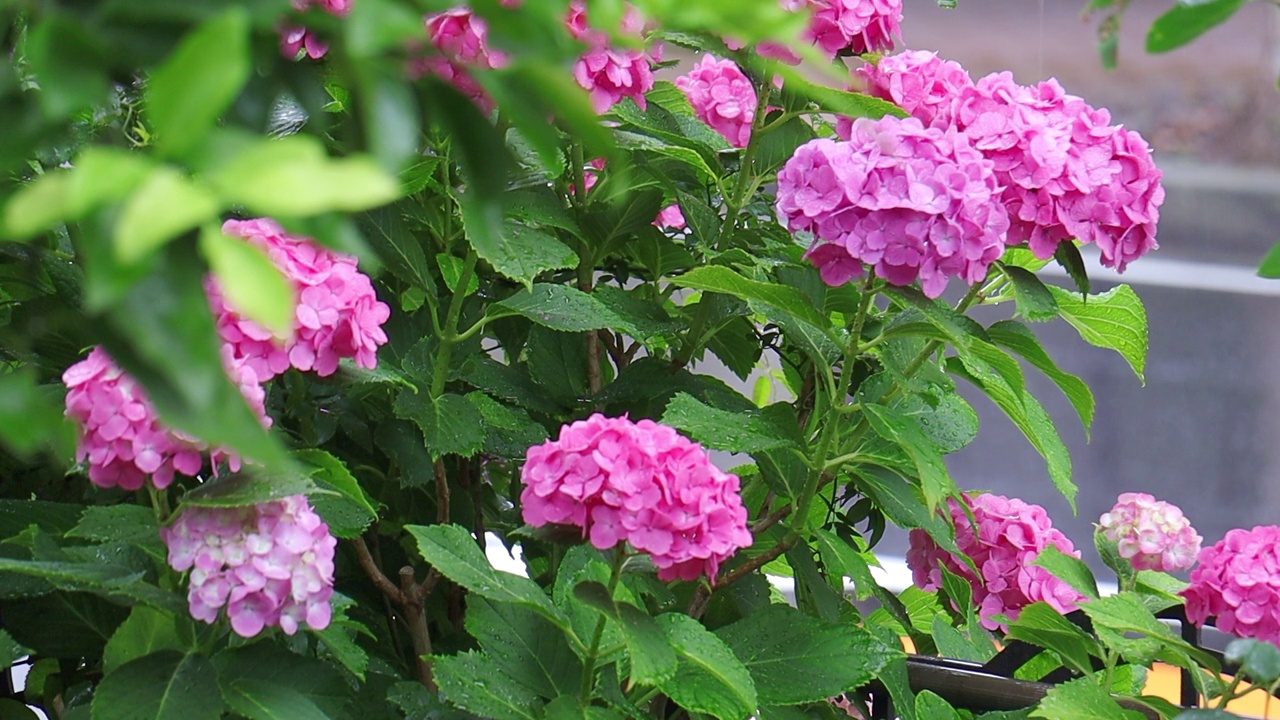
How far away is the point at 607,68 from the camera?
61 cm

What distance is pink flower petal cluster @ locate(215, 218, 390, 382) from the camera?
1.52 feet

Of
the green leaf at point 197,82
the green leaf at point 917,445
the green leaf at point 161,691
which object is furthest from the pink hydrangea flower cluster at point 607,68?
the green leaf at point 197,82

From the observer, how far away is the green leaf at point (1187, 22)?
0.30 m

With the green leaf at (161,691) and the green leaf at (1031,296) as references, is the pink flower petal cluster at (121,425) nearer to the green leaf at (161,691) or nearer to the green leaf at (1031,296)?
the green leaf at (161,691)

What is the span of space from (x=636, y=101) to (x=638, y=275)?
5.8 inches

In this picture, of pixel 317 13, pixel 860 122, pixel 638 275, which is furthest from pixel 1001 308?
pixel 317 13

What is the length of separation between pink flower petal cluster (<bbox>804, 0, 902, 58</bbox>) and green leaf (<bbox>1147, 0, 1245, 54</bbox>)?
34cm

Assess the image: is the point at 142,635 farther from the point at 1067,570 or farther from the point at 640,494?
the point at 1067,570

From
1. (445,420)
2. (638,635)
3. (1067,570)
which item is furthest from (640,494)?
(1067,570)

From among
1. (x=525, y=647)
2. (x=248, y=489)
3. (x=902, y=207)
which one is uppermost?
(x=902, y=207)

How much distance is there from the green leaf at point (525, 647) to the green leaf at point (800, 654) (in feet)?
0.26

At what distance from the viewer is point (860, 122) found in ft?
Result: 1.86

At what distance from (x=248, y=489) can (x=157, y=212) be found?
0.29 metres

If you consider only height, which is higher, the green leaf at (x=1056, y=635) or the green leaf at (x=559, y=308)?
the green leaf at (x=559, y=308)
